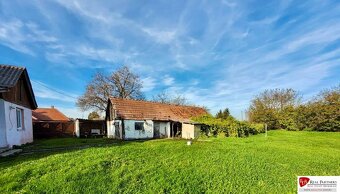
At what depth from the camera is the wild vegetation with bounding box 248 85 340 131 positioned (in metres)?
30.3

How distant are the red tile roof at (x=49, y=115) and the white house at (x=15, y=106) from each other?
17.1 meters

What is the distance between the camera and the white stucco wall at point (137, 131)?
82.8ft

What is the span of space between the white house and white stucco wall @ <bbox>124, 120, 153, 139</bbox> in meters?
9.13

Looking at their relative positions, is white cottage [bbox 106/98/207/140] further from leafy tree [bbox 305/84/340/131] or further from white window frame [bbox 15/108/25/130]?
leafy tree [bbox 305/84/340/131]

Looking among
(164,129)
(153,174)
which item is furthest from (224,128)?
(153,174)

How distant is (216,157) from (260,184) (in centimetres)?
316

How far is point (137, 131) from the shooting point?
26.0 m

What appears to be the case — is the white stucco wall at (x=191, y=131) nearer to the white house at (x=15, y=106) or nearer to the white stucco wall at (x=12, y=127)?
the white house at (x=15, y=106)

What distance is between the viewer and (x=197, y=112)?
3481 cm

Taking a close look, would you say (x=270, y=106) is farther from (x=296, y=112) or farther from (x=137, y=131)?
(x=137, y=131)

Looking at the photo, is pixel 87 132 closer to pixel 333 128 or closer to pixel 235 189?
pixel 235 189

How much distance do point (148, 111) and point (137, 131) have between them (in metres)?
3.37

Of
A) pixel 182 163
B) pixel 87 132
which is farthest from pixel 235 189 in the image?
pixel 87 132

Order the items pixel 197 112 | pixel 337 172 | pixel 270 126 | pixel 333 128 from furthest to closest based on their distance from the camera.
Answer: pixel 270 126 < pixel 197 112 < pixel 333 128 < pixel 337 172
